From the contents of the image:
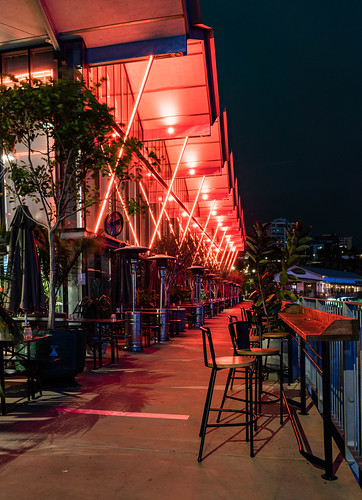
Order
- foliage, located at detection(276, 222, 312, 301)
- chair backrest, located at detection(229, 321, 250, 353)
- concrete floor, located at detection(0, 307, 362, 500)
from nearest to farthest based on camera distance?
concrete floor, located at detection(0, 307, 362, 500) → chair backrest, located at detection(229, 321, 250, 353) → foliage, located at detection(276, 222, 312, 301)

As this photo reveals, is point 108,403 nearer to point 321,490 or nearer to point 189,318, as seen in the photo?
point 321,490

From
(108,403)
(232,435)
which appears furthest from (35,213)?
(232,435)

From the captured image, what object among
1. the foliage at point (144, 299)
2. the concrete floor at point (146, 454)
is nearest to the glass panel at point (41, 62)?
the foliage at point (144, 299)

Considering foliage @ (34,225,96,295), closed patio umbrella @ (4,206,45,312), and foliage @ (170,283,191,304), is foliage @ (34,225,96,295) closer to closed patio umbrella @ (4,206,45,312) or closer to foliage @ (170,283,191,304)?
closed patio umbrella @ (4,206,45,312)

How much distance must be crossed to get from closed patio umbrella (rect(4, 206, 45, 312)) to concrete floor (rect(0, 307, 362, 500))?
1.58 metres

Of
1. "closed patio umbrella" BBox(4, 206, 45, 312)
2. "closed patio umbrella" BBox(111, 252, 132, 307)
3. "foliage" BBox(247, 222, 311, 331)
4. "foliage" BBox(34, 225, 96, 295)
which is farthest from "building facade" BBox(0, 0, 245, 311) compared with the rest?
"foliage" BBox(247, 222, 311, 331)

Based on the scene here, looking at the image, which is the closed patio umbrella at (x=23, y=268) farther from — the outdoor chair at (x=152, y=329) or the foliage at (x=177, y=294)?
the foliage at (x=177, y=294)

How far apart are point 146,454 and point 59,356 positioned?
310 cm

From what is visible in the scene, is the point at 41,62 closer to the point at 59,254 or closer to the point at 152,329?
the point at 59,254

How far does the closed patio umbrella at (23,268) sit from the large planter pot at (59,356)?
0.81 meters

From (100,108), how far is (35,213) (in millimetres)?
6078

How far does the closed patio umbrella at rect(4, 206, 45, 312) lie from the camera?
7.34 metres

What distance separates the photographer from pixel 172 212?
28594 mm

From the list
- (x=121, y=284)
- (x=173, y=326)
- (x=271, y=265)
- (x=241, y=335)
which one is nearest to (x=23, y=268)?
(x=241, y=335)
